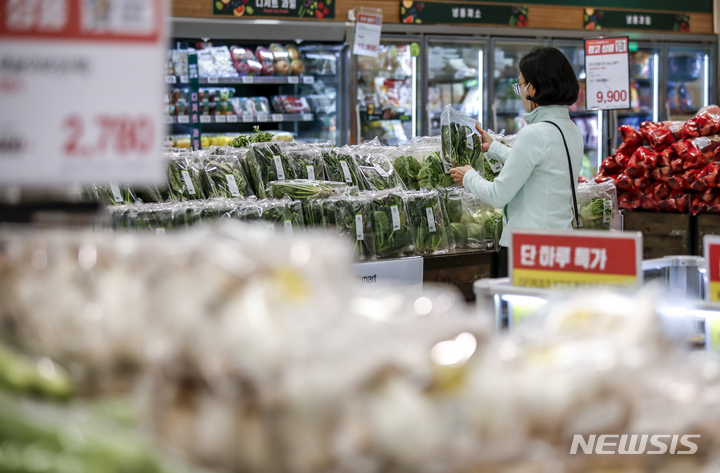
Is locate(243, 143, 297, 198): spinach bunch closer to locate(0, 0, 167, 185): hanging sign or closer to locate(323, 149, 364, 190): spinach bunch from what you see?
locate(323, 149, 364, 190): spinach bunch

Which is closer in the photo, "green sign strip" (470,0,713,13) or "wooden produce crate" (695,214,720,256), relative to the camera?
"wooden produce crate" (695,214,720,256)

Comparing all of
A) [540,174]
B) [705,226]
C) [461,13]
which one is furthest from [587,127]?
[540,174]

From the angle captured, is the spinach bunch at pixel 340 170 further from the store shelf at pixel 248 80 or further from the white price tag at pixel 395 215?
the store shelf at pixel 248 80

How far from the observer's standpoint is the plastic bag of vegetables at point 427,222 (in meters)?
3.82

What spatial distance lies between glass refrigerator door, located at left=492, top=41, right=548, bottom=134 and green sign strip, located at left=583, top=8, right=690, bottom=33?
88 centimetres

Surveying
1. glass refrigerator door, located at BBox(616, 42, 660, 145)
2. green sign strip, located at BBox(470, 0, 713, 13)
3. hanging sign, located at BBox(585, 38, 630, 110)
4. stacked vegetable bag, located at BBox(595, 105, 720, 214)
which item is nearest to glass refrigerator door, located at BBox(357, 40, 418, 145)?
green sign strip, located at BBox(470, 0, 713, 13)

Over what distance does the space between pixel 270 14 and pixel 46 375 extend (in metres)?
6.27

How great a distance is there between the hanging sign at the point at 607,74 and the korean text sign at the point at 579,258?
4.22 m

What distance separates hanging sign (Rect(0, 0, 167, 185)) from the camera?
0.87m

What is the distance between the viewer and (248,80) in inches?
259

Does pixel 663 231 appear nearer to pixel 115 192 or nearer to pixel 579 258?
pixel 115 192

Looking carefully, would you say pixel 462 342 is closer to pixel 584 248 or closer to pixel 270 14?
pixel 584 248

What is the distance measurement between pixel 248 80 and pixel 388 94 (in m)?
1.38

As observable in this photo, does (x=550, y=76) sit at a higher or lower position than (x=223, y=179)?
higher
